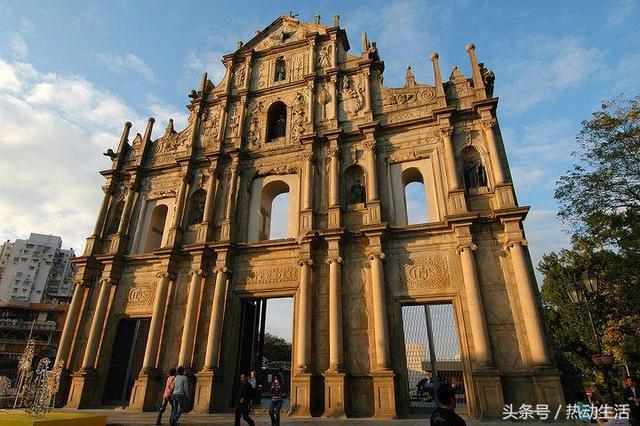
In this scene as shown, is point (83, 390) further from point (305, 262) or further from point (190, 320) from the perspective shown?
point (305, 262)

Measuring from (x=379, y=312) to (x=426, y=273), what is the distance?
6.28 ft

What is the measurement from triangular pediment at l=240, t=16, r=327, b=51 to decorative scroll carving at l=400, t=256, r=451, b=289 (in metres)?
12.4

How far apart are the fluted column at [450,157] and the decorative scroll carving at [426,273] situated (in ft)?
8.46

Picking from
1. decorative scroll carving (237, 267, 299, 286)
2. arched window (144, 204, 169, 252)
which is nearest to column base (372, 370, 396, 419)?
decorative scroll carving (237, 267, 299, 286)

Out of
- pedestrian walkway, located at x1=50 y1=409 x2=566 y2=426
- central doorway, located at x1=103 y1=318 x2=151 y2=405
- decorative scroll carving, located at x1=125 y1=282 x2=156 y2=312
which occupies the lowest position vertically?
pedestrian walkway, located at x1=50 y1=409 x2=566 y2=426

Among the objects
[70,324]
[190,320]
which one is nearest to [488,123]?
[190,320]

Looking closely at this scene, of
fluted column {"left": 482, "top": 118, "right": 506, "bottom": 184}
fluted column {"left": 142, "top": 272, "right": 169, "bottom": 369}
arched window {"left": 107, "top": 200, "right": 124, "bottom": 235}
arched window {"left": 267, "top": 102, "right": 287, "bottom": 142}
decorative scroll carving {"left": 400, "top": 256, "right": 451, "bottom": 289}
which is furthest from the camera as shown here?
arched window {"left": 267, "top": 102, "right": 287, "bottom": 142}

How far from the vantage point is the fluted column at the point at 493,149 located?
11.9m

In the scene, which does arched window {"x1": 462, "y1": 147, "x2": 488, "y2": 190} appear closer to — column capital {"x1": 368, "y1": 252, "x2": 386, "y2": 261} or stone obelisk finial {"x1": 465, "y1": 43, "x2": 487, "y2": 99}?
stone obelisk finial {"x1": 465, "y1": 43, "x2": 487, "y2": 99}

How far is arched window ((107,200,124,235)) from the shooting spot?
53.0 ft

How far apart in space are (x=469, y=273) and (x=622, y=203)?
26.2ft

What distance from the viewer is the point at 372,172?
43.4 ft

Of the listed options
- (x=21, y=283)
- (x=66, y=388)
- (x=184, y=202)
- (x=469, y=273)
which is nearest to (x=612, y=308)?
(x=469, y=273)

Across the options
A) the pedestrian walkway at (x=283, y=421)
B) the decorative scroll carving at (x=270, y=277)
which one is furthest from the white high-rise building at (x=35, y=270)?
the pedestrian walkway at (x=283, y=421)
